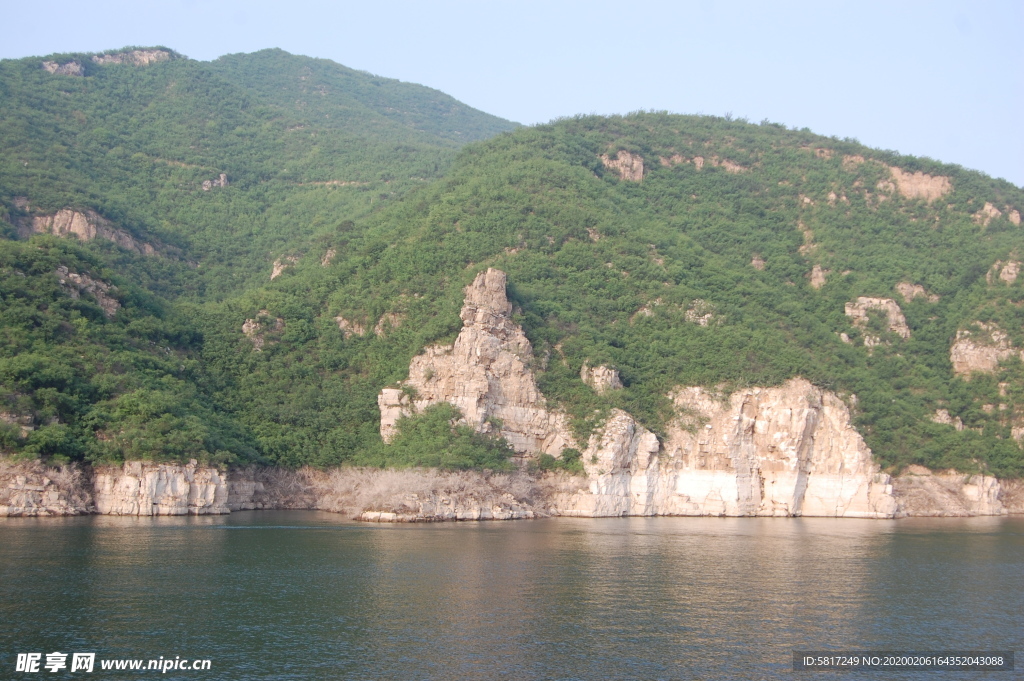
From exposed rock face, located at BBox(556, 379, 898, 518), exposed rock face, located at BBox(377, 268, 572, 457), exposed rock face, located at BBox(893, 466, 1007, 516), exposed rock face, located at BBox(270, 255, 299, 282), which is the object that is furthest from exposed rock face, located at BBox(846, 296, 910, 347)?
exposed rock face, located at BBox(270, 255, 299, 282)

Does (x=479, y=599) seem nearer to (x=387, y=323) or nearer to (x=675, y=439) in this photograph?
(x=675, y=439)

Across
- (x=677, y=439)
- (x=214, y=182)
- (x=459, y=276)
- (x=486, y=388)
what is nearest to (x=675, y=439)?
(x=677, y=439)

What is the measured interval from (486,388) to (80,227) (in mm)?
55584

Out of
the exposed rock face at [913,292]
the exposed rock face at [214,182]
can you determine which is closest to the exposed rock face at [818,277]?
the exposed rock face at [913,292]

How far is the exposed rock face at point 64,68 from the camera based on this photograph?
159750mm

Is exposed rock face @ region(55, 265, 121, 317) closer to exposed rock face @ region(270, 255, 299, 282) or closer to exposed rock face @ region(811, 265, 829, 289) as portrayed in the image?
exposed rock face @ region(270, 255, 299, 282)

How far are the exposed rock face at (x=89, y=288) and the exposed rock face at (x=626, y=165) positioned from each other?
6619cm

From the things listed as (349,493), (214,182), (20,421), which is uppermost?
(214,182)

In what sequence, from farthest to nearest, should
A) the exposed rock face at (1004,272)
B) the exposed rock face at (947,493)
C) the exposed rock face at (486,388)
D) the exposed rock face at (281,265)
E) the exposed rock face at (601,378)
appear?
the exposed rock face at (281,265), the exposed rock face at (1004,272), the exposed rock face at (947,493), the exposed rock face at (601,378), the exposed rock face at (486,388)

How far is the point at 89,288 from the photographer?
7912 cm

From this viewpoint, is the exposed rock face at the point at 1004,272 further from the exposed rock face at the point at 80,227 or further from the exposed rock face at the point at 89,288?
the exposed rock face at the point at 80,227

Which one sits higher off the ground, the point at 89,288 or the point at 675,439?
the point at 89,288

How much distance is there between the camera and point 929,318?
4316 inches

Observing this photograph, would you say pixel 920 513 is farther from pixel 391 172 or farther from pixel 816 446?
pixel 391 172
